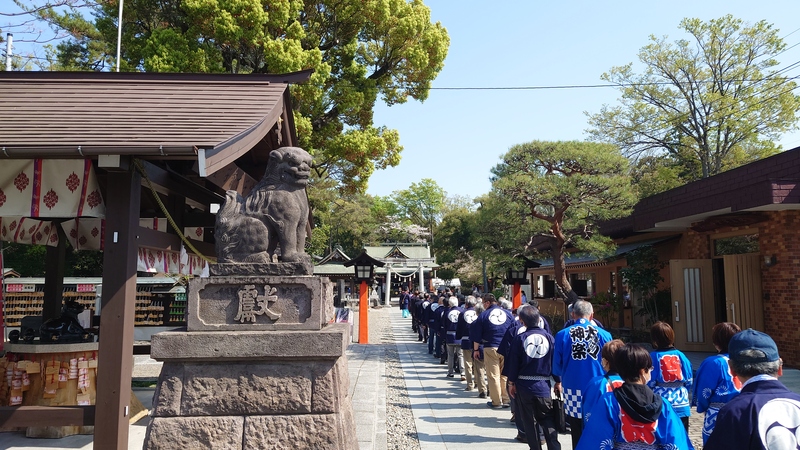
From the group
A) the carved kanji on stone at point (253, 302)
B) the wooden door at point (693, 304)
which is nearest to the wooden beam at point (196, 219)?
the carved kanji on stone at point (253, 302)

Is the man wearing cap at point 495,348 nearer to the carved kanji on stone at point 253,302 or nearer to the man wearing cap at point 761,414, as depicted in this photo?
the carved kanji on stone at point 253,302

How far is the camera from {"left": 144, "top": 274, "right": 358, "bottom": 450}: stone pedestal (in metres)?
3.79

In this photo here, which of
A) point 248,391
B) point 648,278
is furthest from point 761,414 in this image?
point 648,278

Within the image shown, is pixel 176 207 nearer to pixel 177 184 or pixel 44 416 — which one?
pixel 177 184

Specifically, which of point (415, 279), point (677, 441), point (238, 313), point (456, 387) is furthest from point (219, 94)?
point (415, 279)

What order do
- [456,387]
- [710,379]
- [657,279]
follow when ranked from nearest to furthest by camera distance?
1. [710,379]
2. [456,387]
3. [657,279]

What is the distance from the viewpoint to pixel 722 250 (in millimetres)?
12969

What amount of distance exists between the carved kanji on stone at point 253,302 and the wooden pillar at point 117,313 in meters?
1.68

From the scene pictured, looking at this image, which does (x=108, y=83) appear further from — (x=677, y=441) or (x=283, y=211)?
(x=677, y=441)

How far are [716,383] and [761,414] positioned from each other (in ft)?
7.07

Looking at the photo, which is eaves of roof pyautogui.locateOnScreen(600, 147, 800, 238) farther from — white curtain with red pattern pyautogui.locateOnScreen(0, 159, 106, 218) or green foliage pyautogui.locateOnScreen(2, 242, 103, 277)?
green foliage pyautogui.locateOnScreen(2, 242, 103, 277)

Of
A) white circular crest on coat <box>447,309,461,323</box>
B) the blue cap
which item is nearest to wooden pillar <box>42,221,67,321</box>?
white circular crest on coat <box>447,309,461,323</box>

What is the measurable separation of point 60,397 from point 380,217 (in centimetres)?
5229

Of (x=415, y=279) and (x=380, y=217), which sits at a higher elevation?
(x=380, y=217)
